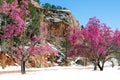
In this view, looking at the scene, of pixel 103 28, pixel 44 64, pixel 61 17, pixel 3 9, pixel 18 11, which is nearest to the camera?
pixel 3 9

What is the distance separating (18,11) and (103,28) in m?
15.8

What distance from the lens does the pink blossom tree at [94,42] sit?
47.8 m

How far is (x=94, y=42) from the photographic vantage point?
47.6 m

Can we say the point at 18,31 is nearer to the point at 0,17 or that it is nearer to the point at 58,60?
the point at 0,17

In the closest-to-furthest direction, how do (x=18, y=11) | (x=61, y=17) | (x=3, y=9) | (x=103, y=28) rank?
(x=3, y=9), (x=18, y=11), (x=103, y=28), (x=61, y=17)

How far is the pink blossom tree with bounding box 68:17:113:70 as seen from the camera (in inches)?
1881

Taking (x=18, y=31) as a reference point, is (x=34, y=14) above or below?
above

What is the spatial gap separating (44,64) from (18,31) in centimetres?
4040

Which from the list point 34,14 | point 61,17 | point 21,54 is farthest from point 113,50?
point 61,17

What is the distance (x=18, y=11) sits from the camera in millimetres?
37812

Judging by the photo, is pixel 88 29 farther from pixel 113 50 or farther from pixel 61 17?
pixel 61 17

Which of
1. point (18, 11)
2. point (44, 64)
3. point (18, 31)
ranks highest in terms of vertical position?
point (18, 11)

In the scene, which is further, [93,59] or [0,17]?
[93,59]

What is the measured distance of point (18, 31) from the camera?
123ft
